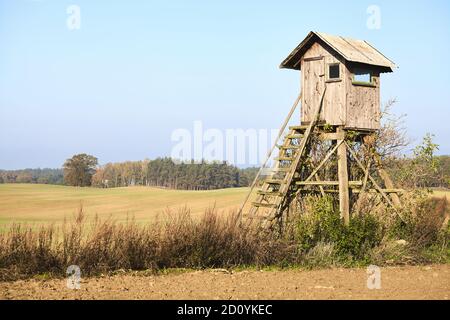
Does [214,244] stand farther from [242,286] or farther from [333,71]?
[333,71]

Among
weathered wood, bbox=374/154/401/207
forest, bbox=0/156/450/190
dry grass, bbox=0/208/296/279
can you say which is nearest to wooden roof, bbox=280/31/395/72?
weathered wood, bbox=374/154/401/207

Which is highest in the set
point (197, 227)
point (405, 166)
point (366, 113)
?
point (366, 113)

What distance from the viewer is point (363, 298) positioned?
12438mm

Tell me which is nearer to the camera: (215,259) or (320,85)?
(215,259)

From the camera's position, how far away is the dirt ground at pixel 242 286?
492 inches

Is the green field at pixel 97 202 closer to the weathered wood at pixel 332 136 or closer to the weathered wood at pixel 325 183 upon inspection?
the weathered wood at pixel 325 183

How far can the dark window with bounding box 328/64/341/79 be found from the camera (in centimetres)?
2083

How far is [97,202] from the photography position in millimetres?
54219

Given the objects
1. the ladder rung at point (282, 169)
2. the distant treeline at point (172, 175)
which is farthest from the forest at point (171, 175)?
the ladder rung at point (282, 169)
